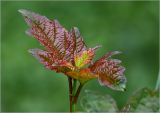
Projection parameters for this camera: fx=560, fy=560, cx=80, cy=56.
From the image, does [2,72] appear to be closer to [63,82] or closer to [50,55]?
[63,82]

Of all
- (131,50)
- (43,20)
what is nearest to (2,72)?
(131,50)

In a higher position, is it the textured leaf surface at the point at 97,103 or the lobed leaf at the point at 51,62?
the lobed leaf at the point at 51,62

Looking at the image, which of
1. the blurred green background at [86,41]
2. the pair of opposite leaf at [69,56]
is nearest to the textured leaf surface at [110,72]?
the pair of opposite leaf at [69,56]

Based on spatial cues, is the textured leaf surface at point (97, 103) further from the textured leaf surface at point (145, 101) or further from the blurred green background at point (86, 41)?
the blurred green background at point (86, 41)

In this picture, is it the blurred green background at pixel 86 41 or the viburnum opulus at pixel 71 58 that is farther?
the blurred green background at pixel 86 41

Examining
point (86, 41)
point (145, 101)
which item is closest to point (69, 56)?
point (145, 101)
